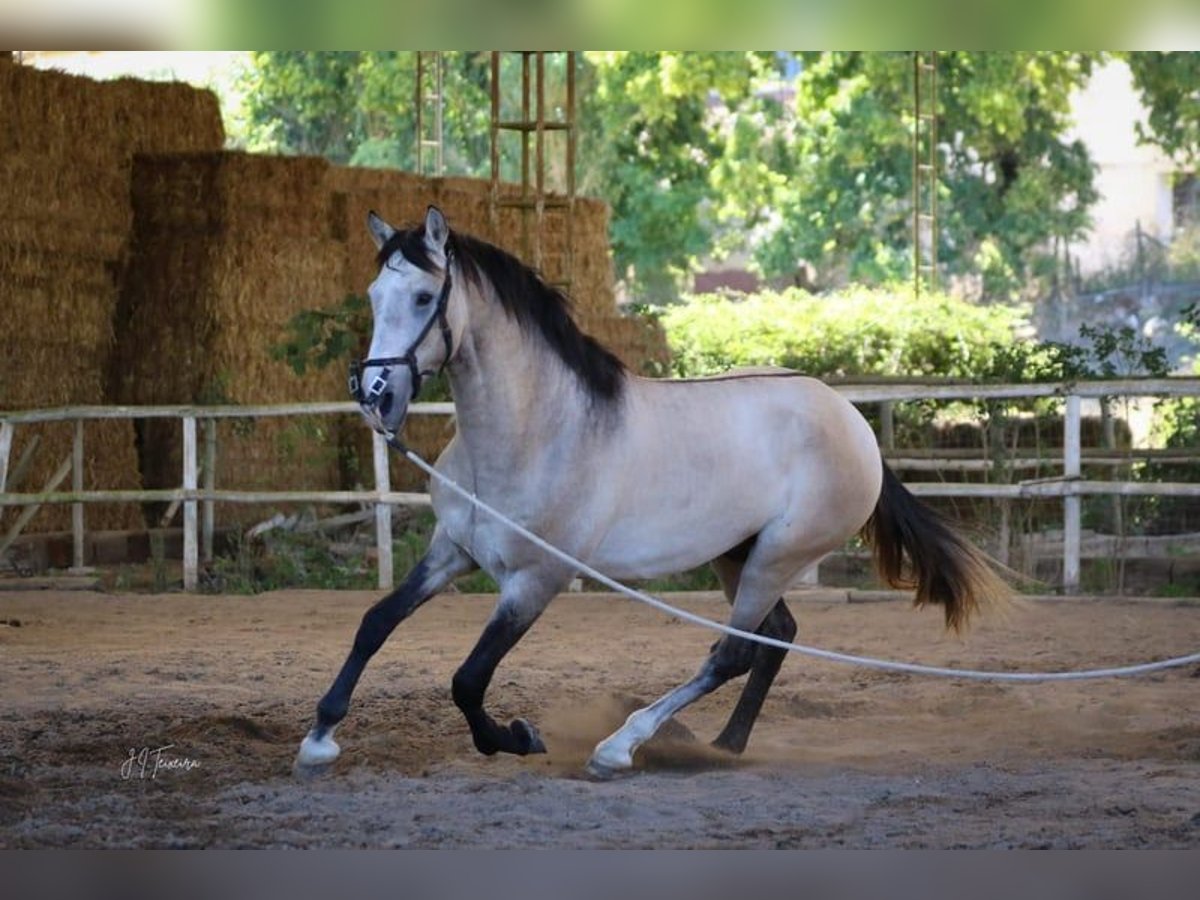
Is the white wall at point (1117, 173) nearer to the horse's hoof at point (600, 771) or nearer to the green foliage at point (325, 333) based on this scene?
the green foliage at point (325, 333)

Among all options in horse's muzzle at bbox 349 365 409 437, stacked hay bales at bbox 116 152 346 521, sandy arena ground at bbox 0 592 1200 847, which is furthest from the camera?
stacked hay bales at bbox 116 152 346 521

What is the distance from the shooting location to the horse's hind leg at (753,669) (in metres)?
6.50

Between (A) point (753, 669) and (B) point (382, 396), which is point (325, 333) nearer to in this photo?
(A) point (753, 669)

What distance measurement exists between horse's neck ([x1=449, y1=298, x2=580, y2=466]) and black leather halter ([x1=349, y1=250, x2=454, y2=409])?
0.50 feet

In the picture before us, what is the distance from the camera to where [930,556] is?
6863 millimetres

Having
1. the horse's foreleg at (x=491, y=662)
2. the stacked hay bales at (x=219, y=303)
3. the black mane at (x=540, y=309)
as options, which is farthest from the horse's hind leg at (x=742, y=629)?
the stacked hay bales at (x=219, y=303)

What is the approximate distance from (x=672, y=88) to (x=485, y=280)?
16.5 meters

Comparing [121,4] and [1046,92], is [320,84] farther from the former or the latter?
[121,4]

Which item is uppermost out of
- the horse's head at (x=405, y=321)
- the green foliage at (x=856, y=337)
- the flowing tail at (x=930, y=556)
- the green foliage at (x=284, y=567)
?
the green foliage at (x=856, y=337)

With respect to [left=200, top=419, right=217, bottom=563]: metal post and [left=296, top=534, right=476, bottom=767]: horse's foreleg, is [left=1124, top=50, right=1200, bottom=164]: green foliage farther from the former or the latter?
[left=296, top=534, right=476, bottom=767]: horse's foreleg

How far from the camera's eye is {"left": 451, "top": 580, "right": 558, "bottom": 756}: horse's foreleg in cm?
580

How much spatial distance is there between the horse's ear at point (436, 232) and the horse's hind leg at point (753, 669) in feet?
5.44

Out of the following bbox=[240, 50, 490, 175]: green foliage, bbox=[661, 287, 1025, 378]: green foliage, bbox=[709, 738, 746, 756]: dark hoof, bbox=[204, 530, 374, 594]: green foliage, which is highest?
bbox=[240, 50, 490, 175]: green foliage

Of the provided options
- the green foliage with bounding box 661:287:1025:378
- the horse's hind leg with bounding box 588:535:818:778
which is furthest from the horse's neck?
the green foliage with bounding box 661:287:1025:378
